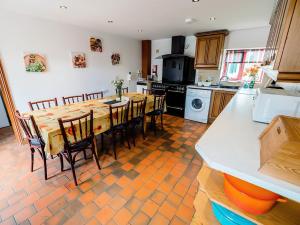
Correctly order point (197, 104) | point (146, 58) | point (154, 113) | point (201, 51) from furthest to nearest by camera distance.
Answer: point (146, 58) → point (197, 104) → point (201, 51) → point (154, 113)

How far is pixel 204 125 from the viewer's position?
3680 mm

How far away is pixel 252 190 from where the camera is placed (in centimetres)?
69

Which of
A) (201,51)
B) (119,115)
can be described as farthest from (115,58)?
(119,115)

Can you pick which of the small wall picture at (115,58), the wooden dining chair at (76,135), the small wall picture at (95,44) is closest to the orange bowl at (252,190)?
the wooden dining chair at (76,135)

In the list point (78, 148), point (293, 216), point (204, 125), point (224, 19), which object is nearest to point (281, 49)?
point (293, 216)

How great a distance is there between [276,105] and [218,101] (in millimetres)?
2432

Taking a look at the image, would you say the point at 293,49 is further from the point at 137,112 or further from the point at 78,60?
the point at 78,60

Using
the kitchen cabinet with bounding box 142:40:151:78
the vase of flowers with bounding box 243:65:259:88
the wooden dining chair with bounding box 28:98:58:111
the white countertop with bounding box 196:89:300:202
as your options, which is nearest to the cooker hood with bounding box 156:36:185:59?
the kitchen cabinet with bounding box 142:40:151:78

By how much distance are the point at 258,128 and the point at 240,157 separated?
60cm

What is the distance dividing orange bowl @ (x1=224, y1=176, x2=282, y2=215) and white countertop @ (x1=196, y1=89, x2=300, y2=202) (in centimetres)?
8

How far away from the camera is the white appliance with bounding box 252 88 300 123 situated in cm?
114

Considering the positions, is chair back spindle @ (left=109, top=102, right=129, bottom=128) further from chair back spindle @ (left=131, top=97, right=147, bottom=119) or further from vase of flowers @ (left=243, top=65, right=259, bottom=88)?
vase of flowers @ (left=243, top=65, right=259, bottom=88)

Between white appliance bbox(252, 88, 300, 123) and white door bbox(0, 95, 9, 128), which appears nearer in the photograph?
white appliance bbox(252, 88, 300, 123)

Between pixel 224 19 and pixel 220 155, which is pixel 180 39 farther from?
pixel 220 155
